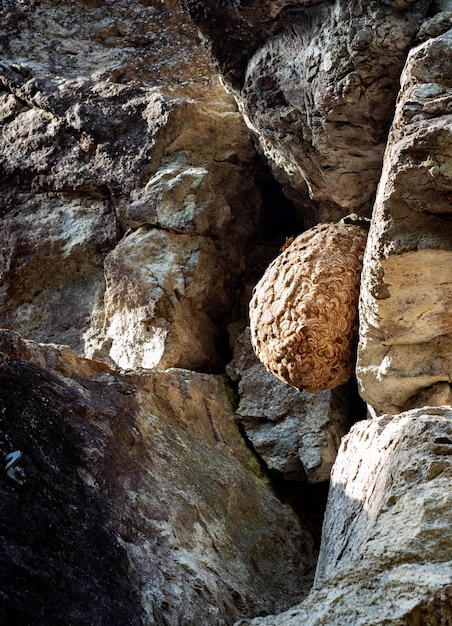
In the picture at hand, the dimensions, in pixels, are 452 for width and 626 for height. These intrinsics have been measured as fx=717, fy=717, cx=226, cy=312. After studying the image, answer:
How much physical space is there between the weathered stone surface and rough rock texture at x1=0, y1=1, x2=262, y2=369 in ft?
4.45

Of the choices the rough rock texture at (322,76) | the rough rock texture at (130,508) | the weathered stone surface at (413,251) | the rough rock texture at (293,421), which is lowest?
the rough rock texture at (130,508)

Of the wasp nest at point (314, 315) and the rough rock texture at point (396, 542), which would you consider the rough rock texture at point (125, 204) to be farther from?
the rough rock texture at point (396, 542)

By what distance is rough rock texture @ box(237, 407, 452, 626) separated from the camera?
5.82ft

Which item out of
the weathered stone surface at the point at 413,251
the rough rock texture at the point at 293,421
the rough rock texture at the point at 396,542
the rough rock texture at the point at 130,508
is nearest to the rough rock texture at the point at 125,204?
the rough rock texture at the point at 293,421

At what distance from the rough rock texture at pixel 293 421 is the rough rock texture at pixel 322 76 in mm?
1002

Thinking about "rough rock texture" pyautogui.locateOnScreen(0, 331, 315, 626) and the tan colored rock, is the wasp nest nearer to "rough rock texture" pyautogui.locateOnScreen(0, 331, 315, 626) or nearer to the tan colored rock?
"rough rock texture" pyautogui.locateOnScreen(0, 331, 315, 626)

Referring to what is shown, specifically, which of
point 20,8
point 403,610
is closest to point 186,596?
point 403,610

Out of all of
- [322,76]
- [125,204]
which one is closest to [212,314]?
[125,204]

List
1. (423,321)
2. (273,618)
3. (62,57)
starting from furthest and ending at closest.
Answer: (62,57), (423,321), (273,618)

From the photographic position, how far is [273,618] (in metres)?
1.98

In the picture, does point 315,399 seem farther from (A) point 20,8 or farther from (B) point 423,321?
(A) point 20,8

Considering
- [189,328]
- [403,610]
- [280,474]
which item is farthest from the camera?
[189,328]

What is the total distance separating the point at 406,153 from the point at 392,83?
21.6 inches

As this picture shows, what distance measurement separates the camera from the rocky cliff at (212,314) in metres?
2.05
